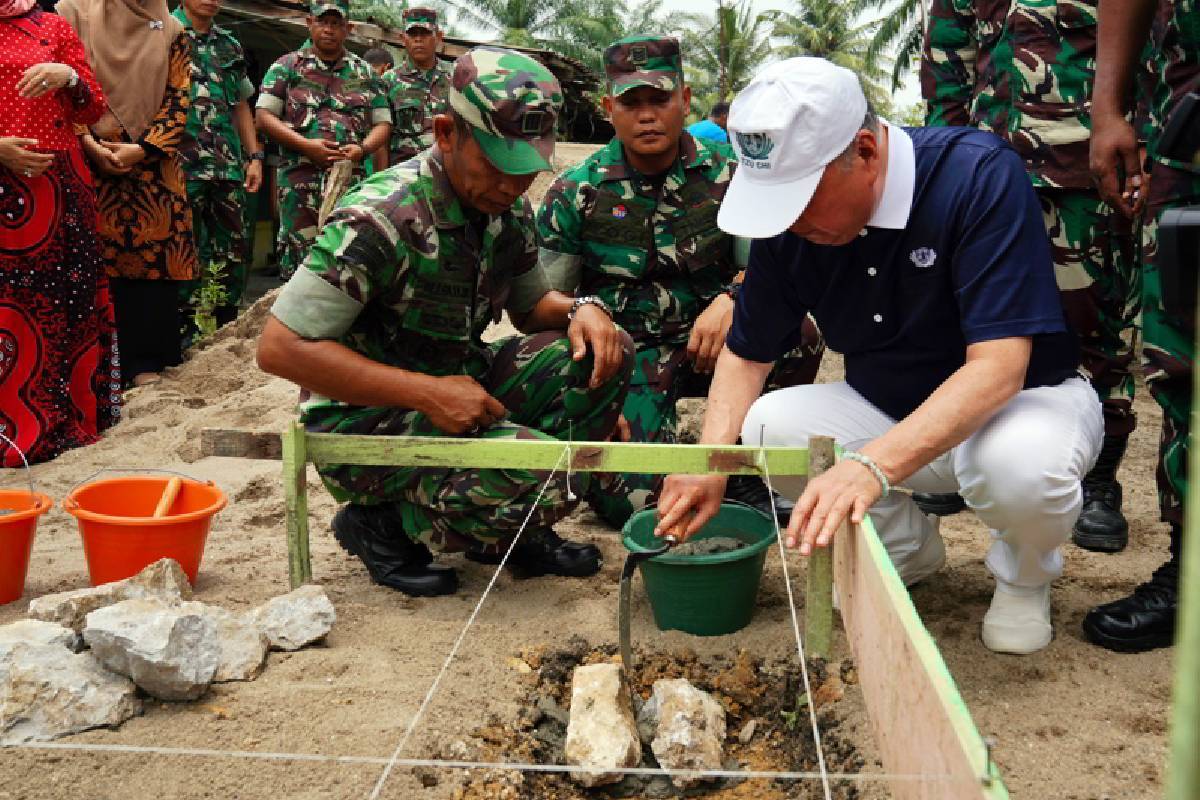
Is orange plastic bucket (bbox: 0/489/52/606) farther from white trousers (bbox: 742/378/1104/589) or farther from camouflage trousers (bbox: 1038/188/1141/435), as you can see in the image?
camouflage trousers (bbox: 1038/188/1141/435)

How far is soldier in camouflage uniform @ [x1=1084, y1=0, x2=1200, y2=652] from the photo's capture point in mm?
2377

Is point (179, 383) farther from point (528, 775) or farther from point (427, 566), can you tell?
point (528, 775)

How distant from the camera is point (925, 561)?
9.12ft

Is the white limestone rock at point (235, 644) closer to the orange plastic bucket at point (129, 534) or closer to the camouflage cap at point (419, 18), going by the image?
the orange plastic bucket at point (129, 534)

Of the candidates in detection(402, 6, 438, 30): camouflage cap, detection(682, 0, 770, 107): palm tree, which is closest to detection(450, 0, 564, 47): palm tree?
detection(682, 0, 770, 107): palm tree

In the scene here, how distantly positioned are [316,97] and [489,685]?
15.5ft

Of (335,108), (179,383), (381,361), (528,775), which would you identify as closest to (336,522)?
(381,361)

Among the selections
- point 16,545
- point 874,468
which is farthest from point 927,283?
point 16,545

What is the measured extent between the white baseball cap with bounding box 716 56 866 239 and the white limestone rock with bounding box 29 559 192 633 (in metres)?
1.55

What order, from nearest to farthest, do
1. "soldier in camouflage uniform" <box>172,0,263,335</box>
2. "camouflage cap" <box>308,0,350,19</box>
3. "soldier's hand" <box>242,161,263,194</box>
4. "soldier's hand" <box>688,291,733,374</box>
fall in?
1. "soldier's hand" <box>688,291,733,374</box>
2. "soldier in camouflage uniform" <box>172,0,263,335</box>
3. "camouflage cap" <box>308,0,350,19</box>
4. "soldier's hand" <box>242,161,263,194</box>

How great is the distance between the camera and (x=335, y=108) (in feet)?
20.8

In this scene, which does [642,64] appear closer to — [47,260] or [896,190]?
[896,190]

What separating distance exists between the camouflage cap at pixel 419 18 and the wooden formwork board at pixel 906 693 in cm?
636

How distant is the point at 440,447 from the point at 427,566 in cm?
54
